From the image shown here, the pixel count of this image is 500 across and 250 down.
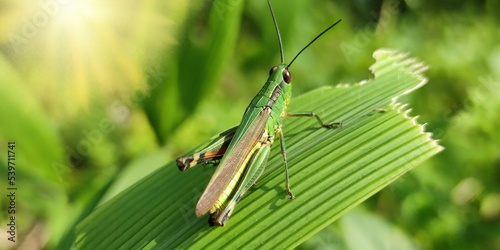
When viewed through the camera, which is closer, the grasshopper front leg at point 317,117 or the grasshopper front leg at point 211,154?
the grasshopper front leg at point 211,154

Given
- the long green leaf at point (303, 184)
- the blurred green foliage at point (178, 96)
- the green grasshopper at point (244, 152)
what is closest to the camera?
the long green leaf at point (303, 184)

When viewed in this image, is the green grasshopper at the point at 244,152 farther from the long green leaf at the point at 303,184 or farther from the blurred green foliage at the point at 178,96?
the blurred green foliage at the point at 178,96

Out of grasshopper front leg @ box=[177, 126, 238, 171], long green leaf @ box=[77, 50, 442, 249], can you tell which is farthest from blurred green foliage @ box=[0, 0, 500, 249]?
grasshopper front leg @ box=[177, 126, 238, 171]

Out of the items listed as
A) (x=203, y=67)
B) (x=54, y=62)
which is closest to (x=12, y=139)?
(x=54, y=62)

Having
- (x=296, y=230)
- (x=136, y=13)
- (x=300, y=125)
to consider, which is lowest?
(x=296, y=230)

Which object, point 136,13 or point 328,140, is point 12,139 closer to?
point 136,13

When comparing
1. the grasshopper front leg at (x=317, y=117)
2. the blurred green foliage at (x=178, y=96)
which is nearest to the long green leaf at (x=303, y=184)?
the grasshopper front leg at (x=317, y=117)
